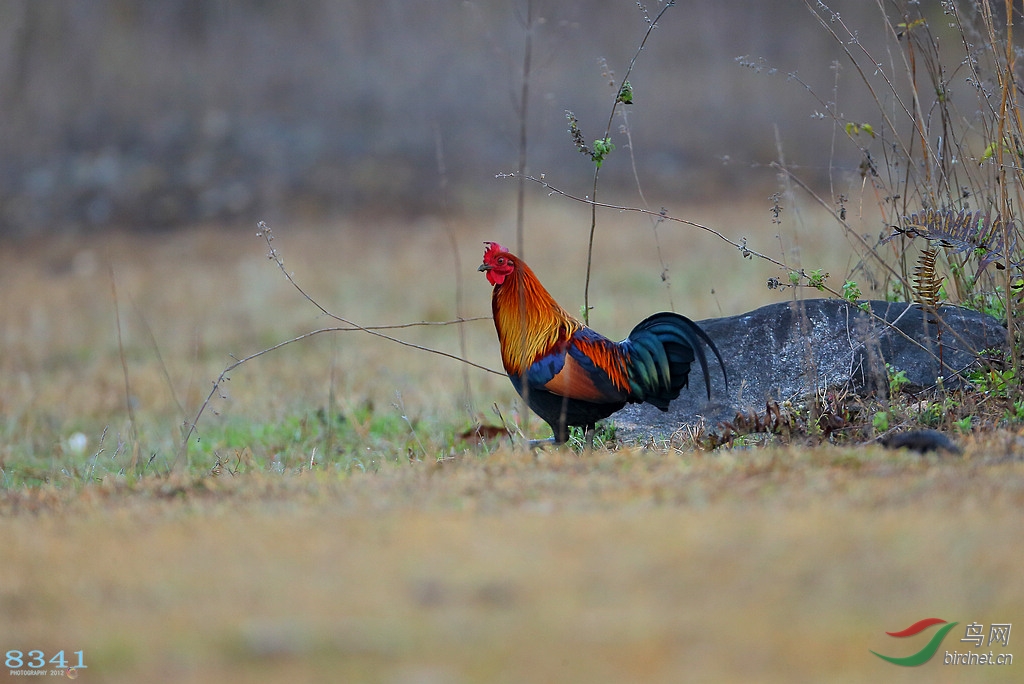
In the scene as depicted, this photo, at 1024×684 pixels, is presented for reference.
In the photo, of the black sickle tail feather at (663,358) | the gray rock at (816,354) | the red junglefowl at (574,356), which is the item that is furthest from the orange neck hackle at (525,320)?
the gray rock at (816,354)

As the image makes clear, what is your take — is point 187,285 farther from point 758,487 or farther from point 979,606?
point 979,606

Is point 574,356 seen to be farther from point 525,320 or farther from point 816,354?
point 816,354

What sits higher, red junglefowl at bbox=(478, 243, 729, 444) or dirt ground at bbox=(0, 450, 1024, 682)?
red junglefowl at bbox=(478, 243, 729, 444)

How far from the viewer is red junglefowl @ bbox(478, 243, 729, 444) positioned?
4148 millimetres

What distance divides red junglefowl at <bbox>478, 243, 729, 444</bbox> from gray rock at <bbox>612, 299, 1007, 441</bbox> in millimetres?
306

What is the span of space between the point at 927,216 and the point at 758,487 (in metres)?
1.93

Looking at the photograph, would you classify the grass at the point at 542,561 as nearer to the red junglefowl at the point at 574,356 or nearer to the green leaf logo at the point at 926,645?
the green leaf logo at the point at 926,645

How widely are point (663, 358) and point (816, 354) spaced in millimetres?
867

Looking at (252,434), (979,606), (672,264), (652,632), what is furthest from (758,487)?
(672,264)

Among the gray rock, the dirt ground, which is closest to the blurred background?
the gray rock

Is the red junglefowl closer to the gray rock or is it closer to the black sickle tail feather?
the black sickle tail feather

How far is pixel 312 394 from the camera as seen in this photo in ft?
26.2

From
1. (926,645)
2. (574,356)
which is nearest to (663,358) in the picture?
(574,356)

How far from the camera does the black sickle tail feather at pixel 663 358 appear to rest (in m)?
4.33
